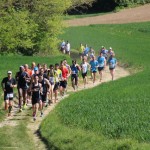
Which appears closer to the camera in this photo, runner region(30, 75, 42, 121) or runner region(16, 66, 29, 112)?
runner region(30, 75, 42, 121)

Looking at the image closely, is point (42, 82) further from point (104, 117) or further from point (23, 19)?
point (23, 19)

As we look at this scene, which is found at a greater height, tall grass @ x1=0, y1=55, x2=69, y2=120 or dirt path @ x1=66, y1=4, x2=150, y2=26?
tall grass @ x1=0, y1=55, x2=69, y2=120

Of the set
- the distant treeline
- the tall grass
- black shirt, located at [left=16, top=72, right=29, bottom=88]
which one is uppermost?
black shirt, located at [left=16, top=72, right=29, bottom=88]

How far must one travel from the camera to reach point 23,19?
45.8 metres

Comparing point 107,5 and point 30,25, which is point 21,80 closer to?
point 30,25

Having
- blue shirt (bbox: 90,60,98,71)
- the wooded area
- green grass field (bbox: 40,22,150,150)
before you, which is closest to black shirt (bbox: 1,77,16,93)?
green grass field (bbox: 40,22,150,150)

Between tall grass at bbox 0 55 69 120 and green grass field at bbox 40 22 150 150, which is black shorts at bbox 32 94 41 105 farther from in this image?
tall grass at bbox 0 55 69 120

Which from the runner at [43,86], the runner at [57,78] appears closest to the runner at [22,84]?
the runner at [43,86]

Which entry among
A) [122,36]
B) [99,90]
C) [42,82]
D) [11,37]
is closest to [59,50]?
[11,37]

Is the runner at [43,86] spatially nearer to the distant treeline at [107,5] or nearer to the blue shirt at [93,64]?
the blue shirt at [93,64]

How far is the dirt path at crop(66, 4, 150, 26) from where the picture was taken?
8812 centimetres

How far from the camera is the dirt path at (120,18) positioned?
88125 millimetres

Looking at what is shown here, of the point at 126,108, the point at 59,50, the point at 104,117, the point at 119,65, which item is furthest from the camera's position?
the point at 59,50

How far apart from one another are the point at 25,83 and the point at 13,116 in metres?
2.04
